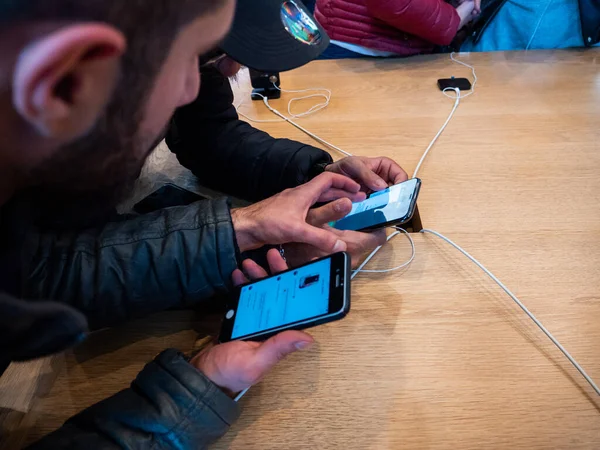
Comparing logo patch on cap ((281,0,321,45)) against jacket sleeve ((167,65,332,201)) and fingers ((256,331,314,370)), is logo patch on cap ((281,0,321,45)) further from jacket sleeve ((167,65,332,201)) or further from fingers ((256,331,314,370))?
fingers ((256,331,314,370))

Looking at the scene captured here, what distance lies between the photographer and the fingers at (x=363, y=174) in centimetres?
76

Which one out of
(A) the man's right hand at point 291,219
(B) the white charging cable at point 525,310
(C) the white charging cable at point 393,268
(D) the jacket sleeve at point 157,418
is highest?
(A) the man's right hand at point 291,219

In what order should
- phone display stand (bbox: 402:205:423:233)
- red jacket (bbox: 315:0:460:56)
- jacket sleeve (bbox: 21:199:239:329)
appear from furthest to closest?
red jacket (bbox: 315:0:460:56) < phone display stand (bbox: 402:205:423:233) < jacket sleeve (bbox: 21:199:239:329)

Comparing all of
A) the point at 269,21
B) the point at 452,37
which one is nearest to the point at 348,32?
the point at 452,37

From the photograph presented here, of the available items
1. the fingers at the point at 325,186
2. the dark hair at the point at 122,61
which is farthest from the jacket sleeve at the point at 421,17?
the dark hair at the point at 122,61

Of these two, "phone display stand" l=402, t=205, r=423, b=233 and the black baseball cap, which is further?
"phone display stand" l=402, t=205, r=423, b=233

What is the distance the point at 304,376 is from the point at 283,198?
10.5 inches

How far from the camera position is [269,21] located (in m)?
0.65

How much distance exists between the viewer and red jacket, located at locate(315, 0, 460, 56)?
1.15 meters

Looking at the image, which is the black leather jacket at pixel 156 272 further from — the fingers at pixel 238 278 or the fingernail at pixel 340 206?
the fingernail at pixel 340 206

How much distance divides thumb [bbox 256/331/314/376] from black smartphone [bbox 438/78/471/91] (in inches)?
30.0

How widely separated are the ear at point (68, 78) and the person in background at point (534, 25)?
4.07ft

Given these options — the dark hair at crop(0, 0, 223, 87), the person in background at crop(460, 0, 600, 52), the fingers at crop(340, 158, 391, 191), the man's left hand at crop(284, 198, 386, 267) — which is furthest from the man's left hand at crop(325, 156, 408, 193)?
the person in background at crop(460, 0, 600, 52)

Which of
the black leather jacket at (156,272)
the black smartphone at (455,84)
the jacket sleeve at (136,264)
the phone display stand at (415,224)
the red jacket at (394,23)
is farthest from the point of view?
the red jacket at (394,23)
